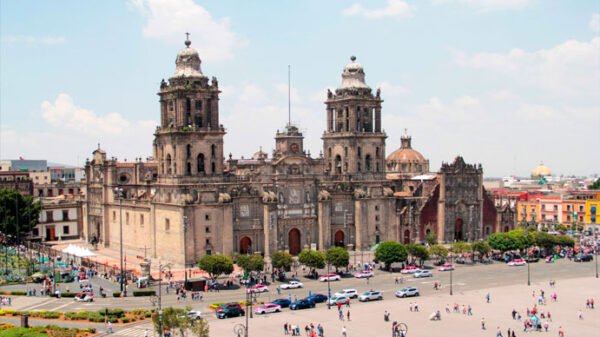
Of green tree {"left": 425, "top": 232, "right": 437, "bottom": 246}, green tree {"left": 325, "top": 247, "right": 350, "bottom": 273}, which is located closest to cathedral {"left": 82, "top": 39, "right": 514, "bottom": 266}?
green tree {"left": 425, "top": 232, "right": 437, "bottom": 246}

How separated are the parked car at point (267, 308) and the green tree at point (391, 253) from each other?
25.2 meters

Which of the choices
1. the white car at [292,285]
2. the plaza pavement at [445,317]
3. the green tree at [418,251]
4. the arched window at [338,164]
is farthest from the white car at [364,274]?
the arched window at [338,164]

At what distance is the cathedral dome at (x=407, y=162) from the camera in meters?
140

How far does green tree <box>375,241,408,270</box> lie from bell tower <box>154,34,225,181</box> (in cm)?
2272

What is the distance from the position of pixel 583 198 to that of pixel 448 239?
49.2 meters

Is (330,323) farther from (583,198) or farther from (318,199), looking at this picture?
(583,198)

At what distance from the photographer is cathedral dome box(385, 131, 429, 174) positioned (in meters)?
140

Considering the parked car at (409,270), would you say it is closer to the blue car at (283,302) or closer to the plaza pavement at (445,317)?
the plaza pavement at (445,317)

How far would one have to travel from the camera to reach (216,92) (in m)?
99.6

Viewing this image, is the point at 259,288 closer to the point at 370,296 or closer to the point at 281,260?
the point at 281,260

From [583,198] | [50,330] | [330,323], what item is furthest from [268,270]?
[583,198]

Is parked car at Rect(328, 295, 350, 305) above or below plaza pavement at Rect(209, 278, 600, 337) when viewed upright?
above

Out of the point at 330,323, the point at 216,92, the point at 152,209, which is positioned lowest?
the point at 330,323

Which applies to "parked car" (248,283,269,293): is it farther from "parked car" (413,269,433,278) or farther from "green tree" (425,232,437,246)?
"green tree" (425,232,437,246)
